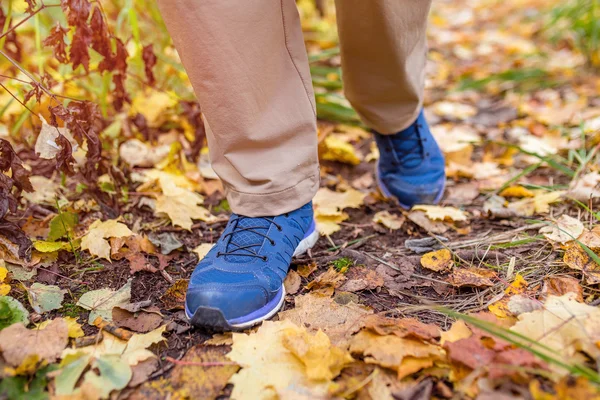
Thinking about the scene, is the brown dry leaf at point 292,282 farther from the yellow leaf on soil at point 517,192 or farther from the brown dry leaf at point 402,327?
the yellow leaf on soil at point 517,192

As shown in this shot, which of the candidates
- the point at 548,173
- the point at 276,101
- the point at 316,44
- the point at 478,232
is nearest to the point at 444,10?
the point at 316,44

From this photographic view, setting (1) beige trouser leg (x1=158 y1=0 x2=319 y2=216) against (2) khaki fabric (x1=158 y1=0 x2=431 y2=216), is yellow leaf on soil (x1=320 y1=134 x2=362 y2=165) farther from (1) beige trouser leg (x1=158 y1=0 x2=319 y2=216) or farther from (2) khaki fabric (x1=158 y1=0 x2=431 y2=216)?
(1) beige trouser leg (x1=158 y1=0 x2=319 y2=216)

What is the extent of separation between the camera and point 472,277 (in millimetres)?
1124

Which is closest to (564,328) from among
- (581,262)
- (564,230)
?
(581,262)

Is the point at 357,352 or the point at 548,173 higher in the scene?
the point at 357,352

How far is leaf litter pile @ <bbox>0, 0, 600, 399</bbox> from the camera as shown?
853 millimetres

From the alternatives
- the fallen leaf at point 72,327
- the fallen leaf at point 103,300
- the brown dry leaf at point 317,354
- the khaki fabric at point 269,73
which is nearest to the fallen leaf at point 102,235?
the fallen leaf at point 103,300

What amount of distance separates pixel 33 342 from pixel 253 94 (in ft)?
2.01

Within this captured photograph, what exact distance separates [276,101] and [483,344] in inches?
24.1

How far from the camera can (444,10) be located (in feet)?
14.0

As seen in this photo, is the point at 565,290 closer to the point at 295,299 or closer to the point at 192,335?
the point at 295,299

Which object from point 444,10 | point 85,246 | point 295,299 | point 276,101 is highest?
point 276,101

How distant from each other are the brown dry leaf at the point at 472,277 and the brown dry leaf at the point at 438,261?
33 mm

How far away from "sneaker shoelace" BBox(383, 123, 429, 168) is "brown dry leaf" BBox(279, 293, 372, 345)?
61cm
